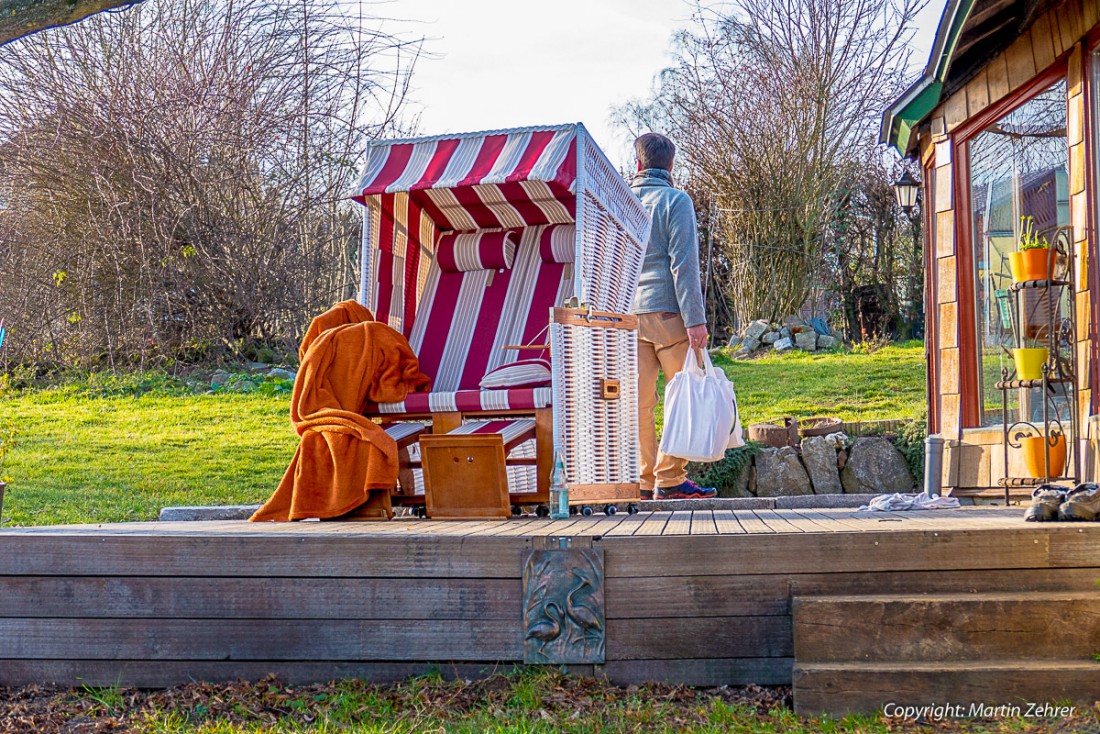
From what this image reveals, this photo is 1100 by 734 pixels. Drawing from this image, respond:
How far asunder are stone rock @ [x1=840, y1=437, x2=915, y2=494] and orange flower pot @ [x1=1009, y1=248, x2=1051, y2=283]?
2.55 metres

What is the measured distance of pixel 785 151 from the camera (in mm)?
14031

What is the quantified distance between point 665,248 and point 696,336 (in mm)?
506

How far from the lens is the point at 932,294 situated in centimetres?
600

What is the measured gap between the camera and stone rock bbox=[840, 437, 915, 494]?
273 inches

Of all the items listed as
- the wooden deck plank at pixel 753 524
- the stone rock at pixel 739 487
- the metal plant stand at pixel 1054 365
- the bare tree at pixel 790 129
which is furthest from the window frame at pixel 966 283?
the bare tree at pixel 790 129

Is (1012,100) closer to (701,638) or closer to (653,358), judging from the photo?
(653,358)

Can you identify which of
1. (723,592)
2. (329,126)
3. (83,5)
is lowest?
(723,592)

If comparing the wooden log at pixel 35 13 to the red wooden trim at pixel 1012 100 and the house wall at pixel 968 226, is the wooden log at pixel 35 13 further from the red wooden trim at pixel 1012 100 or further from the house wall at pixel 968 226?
the red wooden trim at pixel 1012 100

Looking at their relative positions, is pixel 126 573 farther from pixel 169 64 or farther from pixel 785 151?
pixel 785 151

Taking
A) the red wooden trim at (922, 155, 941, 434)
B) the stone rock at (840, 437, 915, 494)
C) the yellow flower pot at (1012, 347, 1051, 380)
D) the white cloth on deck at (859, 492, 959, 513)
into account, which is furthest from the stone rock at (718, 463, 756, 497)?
the white cloth on deck at (859, 492, 959, 513)

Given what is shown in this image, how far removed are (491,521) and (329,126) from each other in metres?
8.71

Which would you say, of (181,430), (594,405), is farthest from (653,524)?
(181,430)

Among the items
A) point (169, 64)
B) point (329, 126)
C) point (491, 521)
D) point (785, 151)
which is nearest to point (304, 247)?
point (329, 126)

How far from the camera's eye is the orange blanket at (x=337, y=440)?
3.62 meters
